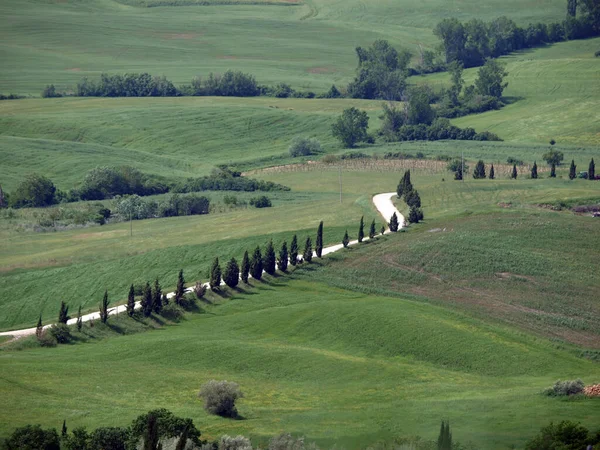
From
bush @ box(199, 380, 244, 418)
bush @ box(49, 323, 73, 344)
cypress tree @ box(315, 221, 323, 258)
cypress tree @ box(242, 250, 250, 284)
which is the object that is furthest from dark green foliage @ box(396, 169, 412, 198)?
bush @ box(199, 380, 244, 418)

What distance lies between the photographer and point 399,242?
108 metres

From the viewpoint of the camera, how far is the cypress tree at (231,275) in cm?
9931

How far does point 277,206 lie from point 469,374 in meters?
67.9

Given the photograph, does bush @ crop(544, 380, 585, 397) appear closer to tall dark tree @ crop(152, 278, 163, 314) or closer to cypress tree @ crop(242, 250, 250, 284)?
tall dark tree @ crop(152, 278, 163, 314)

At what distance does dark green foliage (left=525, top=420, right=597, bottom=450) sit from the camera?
2189 inches

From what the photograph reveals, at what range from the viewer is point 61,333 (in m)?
88.4

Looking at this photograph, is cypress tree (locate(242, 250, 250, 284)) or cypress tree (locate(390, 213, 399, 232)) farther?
Result: cypress tree (locate(390, 213, 399, 232))

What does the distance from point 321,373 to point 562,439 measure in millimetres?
23576

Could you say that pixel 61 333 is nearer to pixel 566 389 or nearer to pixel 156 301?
pixel 156 301

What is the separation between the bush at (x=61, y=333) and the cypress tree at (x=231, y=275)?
1542 cm

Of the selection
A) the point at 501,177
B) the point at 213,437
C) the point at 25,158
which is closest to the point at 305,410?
the point at 213,437

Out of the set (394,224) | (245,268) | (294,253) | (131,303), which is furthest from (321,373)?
(394,224)

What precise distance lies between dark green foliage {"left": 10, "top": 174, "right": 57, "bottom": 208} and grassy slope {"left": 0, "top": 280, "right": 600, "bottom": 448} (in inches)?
2921

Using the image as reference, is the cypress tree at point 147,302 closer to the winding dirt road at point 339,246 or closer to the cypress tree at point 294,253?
the winding dirt road at point 339,246
